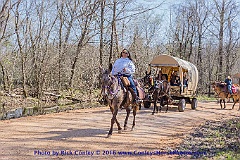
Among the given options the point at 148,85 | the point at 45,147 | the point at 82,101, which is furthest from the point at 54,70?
the point at 45,147

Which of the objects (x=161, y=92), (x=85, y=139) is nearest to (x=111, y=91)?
(x=85, y=139)

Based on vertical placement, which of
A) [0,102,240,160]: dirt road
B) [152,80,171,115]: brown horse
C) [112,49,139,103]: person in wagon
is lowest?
[0,102,240,160]: dirt road

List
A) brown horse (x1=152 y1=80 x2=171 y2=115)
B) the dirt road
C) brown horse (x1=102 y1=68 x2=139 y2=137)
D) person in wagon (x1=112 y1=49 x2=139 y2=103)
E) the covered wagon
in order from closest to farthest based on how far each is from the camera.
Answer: the dirt road < brown horse (x1=102 y1=68 x2=139 y2=137) < person in wagon (x1=112 y1=49 x2=139 y2=103) < brown horse (x1=152 y1=80 x2=171 y2=115) < the covered wagon

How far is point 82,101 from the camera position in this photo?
61.0ft

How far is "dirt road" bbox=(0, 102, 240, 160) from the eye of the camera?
22.1ft

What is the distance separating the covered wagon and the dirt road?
4.14m

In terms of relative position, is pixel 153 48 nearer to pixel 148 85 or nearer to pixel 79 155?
pixel 148 85

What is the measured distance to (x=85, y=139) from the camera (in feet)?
26.8

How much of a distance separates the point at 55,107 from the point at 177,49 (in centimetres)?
2427

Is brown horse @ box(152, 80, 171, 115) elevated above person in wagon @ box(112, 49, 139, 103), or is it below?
below

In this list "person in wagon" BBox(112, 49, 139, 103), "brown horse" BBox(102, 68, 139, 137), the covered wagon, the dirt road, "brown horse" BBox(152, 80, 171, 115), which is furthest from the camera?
the covered wagon

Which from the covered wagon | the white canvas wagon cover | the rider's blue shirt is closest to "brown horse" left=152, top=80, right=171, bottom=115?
the covered wagon

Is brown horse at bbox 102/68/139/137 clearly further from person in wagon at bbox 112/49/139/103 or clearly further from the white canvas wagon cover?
the white canvas wagon cover

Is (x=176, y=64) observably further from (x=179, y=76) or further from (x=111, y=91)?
(x=111, y=91)
